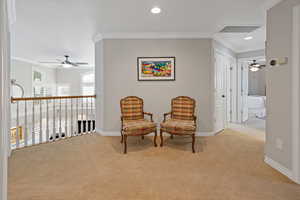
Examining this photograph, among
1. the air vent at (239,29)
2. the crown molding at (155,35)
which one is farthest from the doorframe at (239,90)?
the crown molding at (155,35)

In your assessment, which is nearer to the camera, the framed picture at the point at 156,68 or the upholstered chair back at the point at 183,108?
the upholstered chair back at the point at 183,108

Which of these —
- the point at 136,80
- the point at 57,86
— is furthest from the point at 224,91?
the point at 57,86

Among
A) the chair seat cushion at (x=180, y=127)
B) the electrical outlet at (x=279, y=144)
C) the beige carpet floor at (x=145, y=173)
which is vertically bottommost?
the beige carpet floor at (x=145, y=173)

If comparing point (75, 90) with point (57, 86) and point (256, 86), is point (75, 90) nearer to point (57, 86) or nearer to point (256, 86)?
point (57, 86)

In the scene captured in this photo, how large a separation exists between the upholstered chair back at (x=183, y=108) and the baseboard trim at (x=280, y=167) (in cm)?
151

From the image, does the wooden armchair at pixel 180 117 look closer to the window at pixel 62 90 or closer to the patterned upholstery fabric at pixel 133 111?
the patterned upholstery fabric at pixel 133 111

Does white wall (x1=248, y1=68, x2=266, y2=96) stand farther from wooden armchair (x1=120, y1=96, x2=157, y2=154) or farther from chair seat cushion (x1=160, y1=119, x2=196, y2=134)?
wooden armchair (x1=120, y1=96, x2=157, y2=154)

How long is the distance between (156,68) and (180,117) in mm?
1310

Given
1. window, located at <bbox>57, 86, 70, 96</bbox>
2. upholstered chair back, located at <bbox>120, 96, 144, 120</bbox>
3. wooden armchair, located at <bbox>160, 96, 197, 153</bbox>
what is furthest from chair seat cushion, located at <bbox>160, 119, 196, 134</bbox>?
window, located at <bbox>57, 86, 70, 96</bbox>

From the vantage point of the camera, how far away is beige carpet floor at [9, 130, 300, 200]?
1.93 meters

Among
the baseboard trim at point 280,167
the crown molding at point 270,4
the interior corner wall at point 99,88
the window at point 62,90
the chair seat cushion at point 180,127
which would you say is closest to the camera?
the baseboard trim at point 280,167

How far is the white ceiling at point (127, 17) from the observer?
2.84 m

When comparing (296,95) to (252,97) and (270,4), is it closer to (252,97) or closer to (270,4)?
(270,4)

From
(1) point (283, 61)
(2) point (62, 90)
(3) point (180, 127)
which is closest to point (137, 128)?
(3) point (180, 127)
